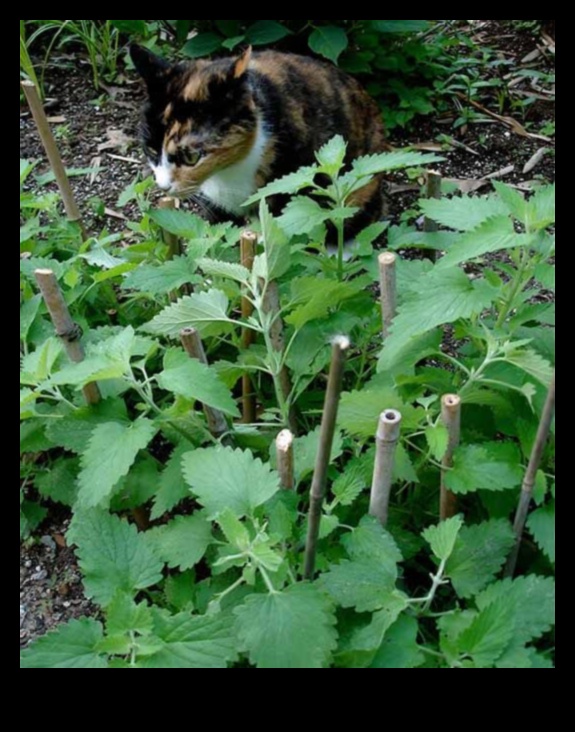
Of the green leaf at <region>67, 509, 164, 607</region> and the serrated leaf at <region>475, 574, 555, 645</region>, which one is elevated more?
the green leaf at <region>67, 509, 164, 607</region>

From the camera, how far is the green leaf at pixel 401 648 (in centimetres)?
122

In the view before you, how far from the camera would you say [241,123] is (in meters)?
2.44

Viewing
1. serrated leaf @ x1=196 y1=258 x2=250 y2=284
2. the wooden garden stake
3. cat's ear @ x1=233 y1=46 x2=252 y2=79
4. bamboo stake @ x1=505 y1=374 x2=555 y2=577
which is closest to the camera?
bamboo stake @ x1=505 y1=374 x2=555 y2=577

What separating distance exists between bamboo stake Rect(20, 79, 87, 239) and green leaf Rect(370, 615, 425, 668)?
1.32m

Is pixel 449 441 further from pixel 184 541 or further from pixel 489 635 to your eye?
pixel 184 541

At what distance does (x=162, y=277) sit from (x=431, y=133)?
1.97m

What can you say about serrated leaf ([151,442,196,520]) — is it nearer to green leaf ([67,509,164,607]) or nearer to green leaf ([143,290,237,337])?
green leaf ([67,509,164,607])

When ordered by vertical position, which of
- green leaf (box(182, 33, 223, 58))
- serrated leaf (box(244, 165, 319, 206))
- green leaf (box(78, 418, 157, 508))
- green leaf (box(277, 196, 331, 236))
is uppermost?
serrated leaf (box(244, 165, 319, 206))

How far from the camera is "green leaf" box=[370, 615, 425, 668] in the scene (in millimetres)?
1216

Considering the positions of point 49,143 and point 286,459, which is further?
point 49,143

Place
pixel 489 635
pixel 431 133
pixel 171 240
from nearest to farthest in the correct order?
pixel 489 635, pixel 171 240, pixel 431 133

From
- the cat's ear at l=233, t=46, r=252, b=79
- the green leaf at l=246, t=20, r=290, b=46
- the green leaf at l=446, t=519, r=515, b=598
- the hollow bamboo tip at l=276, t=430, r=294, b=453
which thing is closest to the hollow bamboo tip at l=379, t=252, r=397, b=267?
the hollow bamboo tip at l=276, t=430, r=294, b=453

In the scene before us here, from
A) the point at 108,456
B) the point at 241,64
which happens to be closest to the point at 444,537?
the point at 108,456

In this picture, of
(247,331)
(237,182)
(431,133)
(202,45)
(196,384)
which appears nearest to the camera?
(196,384)
